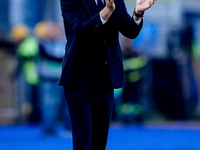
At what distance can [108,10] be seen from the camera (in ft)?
8.39

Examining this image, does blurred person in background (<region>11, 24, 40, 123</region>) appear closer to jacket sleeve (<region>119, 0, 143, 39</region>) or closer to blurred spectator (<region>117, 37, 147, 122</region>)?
blurred spectator (<region>117, 37, 147, 122</region>)

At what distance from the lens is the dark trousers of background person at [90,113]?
277 cm

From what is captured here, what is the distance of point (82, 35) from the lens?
2.67 m

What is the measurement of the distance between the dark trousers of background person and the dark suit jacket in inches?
1.9

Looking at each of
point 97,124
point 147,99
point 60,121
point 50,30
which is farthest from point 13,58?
point 97,124

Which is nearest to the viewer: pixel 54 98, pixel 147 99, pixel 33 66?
pixel 54 98

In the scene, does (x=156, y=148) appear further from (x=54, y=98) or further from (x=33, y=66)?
(x=33, y=66)

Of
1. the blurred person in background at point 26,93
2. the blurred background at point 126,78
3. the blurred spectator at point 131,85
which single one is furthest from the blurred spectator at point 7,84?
the blurred spectator at point 131,85

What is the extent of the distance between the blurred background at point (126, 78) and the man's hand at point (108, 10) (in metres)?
4.75

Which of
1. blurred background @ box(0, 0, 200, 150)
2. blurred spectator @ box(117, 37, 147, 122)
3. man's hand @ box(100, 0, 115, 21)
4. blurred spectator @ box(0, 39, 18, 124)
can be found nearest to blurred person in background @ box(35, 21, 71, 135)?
blurred background @ box(0, 0, 200, 150)

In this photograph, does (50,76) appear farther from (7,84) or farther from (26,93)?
(26,93)

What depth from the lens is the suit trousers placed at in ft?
9.09

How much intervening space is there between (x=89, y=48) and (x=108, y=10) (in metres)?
0.33

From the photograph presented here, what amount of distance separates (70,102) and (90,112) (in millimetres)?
135
